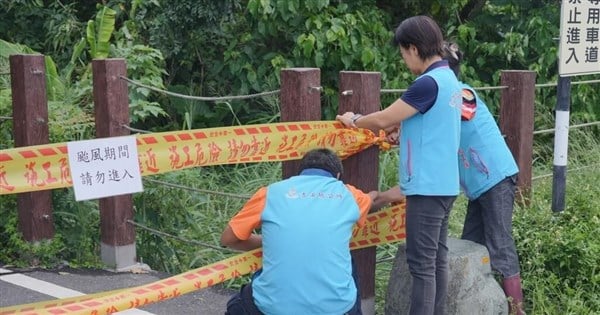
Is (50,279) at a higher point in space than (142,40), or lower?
lower

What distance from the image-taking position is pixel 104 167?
4.21 m

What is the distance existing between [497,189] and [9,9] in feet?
24.9

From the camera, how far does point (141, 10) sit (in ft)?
33.6

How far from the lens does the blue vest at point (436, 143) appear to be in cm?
416

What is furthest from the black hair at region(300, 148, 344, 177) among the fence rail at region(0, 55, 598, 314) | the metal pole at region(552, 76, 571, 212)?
the metal pole at region(552, 76, 571, 212)

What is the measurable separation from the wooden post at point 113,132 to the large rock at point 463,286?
1827mm

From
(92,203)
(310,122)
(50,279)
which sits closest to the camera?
(310,122)

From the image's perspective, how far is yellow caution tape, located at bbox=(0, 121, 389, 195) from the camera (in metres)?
4.48

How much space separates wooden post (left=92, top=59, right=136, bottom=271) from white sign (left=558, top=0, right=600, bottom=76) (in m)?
2.57

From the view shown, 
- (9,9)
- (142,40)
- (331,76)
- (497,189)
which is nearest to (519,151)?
(497,189)

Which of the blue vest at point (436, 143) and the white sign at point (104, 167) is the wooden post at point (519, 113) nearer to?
the blue vest at point (436, 143)

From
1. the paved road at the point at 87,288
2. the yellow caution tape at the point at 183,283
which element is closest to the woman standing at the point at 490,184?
the yellow caution tape at the point at 183,283

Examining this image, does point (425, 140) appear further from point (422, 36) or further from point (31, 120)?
point (31, 120)

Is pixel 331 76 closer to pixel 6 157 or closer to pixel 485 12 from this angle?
pixel 485 12
